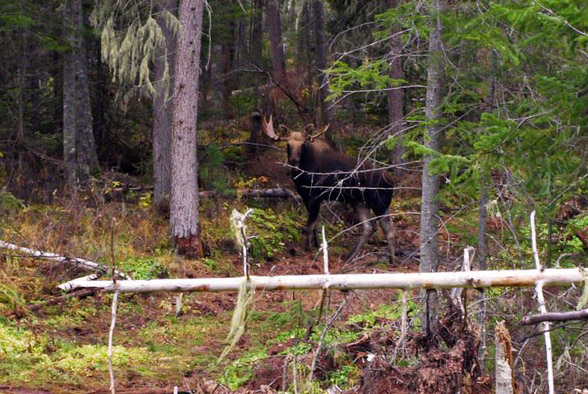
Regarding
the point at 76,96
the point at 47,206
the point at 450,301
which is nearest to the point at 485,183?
the point at 450,301

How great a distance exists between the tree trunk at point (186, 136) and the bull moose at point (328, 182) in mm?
2478

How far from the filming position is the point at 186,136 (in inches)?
567

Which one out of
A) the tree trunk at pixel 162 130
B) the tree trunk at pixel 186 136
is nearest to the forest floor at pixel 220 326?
the tree trunk at pixel 186 136

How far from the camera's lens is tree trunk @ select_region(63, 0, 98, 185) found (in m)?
17.0

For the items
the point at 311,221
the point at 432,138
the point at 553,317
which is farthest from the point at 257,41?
the point at 553,317

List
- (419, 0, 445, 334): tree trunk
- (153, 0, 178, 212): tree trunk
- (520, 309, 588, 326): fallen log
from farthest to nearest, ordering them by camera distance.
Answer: (153, 0, 178, 212): tree trunk
(419, 0, 445, 334): tree trunk
(520, 309, 588, 326): fallen log

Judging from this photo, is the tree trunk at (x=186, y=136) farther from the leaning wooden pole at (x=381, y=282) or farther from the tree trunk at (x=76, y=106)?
the leaning wooden pole at (x=381, y=282)

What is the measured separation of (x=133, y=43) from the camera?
14.9 meters

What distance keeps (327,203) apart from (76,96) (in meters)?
5.62

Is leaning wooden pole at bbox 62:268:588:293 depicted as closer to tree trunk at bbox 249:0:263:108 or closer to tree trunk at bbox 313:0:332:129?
tree trunk at bbox 313:0:332:129

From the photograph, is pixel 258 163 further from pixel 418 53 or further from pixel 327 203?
pixel 418 53

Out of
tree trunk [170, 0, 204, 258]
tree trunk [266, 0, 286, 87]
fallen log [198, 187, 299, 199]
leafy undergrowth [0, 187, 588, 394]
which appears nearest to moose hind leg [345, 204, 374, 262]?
leafy undergrowth [0, 187, 588, 394]

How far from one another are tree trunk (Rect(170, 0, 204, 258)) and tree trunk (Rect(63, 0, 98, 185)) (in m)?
2.95

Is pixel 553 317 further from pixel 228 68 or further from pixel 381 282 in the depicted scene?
pixel 228 68
